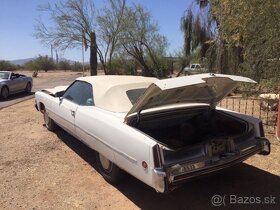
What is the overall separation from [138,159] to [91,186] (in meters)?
1.35

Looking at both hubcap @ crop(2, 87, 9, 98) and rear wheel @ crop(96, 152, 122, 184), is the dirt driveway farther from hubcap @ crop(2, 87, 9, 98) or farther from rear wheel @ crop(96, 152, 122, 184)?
hubcap @ crop(2, 87, 9, 98)

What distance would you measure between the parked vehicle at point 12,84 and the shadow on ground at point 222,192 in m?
12.4

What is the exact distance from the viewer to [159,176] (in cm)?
390

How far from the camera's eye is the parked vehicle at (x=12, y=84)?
1639 cm

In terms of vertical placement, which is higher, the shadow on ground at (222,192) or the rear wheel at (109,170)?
the rear wheel at (109,170)

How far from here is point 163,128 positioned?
548 cm

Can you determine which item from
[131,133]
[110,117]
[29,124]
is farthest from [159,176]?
[29,124]

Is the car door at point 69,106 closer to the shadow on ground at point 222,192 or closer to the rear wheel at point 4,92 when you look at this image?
the shadow on ground at point 222,192

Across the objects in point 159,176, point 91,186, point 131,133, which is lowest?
point 91,186

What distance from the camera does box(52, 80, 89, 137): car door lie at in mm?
6234

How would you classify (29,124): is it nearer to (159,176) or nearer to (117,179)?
(117,179)

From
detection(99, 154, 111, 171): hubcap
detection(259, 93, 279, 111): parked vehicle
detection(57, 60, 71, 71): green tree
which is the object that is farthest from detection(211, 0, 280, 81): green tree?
detection(57, 60, 71, 71): green tree

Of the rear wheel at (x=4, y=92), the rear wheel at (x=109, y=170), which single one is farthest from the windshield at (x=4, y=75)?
the rear wheel at (x=109, y=170)

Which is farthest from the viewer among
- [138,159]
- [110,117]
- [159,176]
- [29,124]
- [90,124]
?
[29,124]
